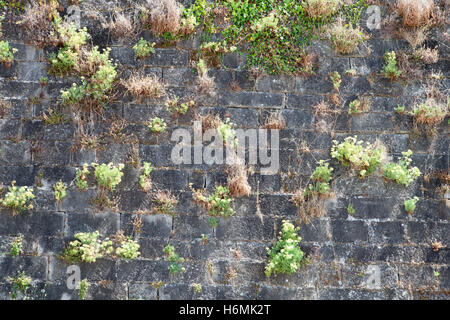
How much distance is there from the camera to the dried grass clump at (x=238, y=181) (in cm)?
680

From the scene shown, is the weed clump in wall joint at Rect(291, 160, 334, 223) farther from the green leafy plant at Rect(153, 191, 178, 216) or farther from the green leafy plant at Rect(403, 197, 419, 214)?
the green leafy plant at Rect(153, 191, 178, 216)

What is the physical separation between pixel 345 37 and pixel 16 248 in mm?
5332

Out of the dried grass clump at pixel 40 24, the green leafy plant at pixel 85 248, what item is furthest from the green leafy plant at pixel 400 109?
the dried grass clump at pixel 40 24

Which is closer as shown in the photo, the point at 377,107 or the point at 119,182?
the point at 119,182

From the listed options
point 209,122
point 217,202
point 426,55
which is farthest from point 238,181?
point 426,55

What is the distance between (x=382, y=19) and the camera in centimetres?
785

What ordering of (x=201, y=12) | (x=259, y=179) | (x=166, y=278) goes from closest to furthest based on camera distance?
1. (x=166, y=278)
2. (x=259, y=179)
3. (x=201, y=12)

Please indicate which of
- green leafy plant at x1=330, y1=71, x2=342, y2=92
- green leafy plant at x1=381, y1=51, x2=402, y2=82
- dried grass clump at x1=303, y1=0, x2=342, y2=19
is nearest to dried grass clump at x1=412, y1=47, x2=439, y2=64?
green leafy plant at x1=381, y1=51, x2=402, y2=82

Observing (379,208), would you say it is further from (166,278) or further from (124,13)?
(124,13)

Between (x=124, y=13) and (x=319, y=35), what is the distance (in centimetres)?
291

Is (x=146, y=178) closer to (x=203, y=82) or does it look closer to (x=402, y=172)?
(x=203, y=82)

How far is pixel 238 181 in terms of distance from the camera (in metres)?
6.80

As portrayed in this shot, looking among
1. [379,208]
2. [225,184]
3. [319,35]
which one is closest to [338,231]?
[379,208]

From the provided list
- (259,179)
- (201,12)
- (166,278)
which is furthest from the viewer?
(201,12)
